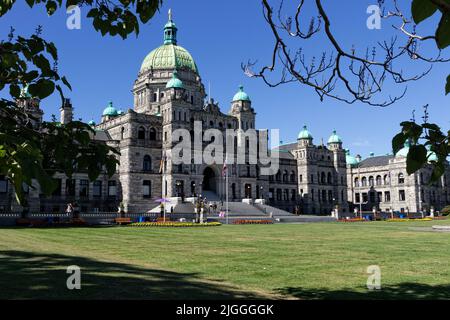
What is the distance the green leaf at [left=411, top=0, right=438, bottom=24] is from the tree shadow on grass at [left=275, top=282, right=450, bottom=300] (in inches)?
264

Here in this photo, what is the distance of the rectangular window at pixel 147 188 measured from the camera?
66.3 metres

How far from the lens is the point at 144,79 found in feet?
251

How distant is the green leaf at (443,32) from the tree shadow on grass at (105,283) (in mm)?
6678

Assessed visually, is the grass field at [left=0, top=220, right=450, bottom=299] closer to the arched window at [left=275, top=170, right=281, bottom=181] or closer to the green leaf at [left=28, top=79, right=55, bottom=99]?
the green leaf at [left=28, top=79, right=55, bottom=99]

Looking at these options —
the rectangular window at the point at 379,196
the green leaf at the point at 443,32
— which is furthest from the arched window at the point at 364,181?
the green leaf at the point at 443,32

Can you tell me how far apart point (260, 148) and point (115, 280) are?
7088cm

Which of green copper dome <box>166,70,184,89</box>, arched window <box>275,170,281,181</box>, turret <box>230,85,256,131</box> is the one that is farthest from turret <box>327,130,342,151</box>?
green copper dome <box>166,70,184,89</box>

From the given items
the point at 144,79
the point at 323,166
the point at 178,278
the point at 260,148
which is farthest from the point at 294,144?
the point at 178,278

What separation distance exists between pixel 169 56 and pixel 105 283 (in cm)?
7067

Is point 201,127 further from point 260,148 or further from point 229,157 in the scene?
point 260,148

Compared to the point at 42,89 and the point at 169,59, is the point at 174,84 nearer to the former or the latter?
the point at 169,59

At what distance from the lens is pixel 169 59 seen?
76.6 m

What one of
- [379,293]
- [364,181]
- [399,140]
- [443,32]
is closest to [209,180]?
[364,181]

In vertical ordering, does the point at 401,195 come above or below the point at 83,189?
below
